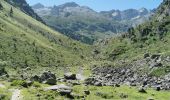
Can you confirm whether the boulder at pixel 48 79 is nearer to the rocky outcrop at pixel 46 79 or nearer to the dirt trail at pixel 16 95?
the rocky outcrop at pixel 46 79

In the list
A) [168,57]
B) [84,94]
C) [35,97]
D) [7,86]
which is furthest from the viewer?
[168,57]

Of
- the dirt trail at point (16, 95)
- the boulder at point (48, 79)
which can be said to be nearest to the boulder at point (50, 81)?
the boulder at point (48, 79)

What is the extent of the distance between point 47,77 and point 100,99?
19636 mm

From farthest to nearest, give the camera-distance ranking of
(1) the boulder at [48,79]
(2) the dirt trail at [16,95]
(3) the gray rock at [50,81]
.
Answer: (1) the boulder at [48,79]
(3) the gray rock at [50,81]
(2) the dirt trail at [16,95]

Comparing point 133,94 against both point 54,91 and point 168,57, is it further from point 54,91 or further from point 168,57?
point 168,57

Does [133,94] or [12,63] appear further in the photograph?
[12,63]

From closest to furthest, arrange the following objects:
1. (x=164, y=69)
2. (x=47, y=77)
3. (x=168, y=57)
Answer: (x=47, y=77), (x=164, y=69), (x=168, y=57)

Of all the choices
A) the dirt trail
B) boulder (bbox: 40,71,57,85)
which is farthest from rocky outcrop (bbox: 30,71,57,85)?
the dirt trail

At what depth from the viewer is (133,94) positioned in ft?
216

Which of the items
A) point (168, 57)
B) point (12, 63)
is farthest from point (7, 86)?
point (12, 63)

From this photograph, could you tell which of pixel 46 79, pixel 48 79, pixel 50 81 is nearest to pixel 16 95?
pixel 50 81

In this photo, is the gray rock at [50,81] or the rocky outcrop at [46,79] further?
the rocky outcrop at [46,79]

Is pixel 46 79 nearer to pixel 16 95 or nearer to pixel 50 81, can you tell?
pixel 50 81

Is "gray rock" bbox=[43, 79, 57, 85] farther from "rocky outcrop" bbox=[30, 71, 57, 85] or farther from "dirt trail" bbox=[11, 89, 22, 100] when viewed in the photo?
"dirt trail" bbox=[11, 89, 22, 100]
